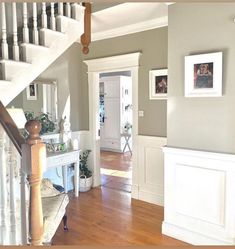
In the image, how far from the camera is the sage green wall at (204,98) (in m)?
2.52

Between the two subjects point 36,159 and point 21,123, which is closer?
point 36,159

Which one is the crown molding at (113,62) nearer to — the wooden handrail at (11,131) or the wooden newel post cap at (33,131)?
the wooden handrail at (11,131)

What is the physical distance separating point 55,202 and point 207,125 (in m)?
1.72

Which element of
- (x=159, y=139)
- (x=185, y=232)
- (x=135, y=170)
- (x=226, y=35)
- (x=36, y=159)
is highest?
(x=226, y=35)

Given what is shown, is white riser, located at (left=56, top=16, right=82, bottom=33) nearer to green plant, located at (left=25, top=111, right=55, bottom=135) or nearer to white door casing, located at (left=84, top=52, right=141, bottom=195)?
white door casing, located at (left=84, top=52, right=141, bottom=195)

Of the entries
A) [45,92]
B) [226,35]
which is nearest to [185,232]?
[226,35]

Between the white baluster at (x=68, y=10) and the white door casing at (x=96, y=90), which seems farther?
the white door casing at (x=96, y=90)

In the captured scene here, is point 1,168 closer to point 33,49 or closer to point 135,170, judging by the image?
point 33,49

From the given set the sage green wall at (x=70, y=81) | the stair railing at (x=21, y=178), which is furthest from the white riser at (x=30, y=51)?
the sage green wall at (x=70, y=81)

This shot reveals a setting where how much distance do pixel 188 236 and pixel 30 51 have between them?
2.49 meters

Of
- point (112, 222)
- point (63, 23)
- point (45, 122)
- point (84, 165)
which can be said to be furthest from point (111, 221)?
point (63, 23)

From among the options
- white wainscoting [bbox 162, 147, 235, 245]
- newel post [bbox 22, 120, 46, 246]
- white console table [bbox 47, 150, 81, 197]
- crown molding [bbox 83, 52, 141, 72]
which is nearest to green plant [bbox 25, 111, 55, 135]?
white console table [bbox 47, 150, 81, 197]

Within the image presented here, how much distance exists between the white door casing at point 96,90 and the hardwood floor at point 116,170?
1.24 feet

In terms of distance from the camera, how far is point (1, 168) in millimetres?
1350
